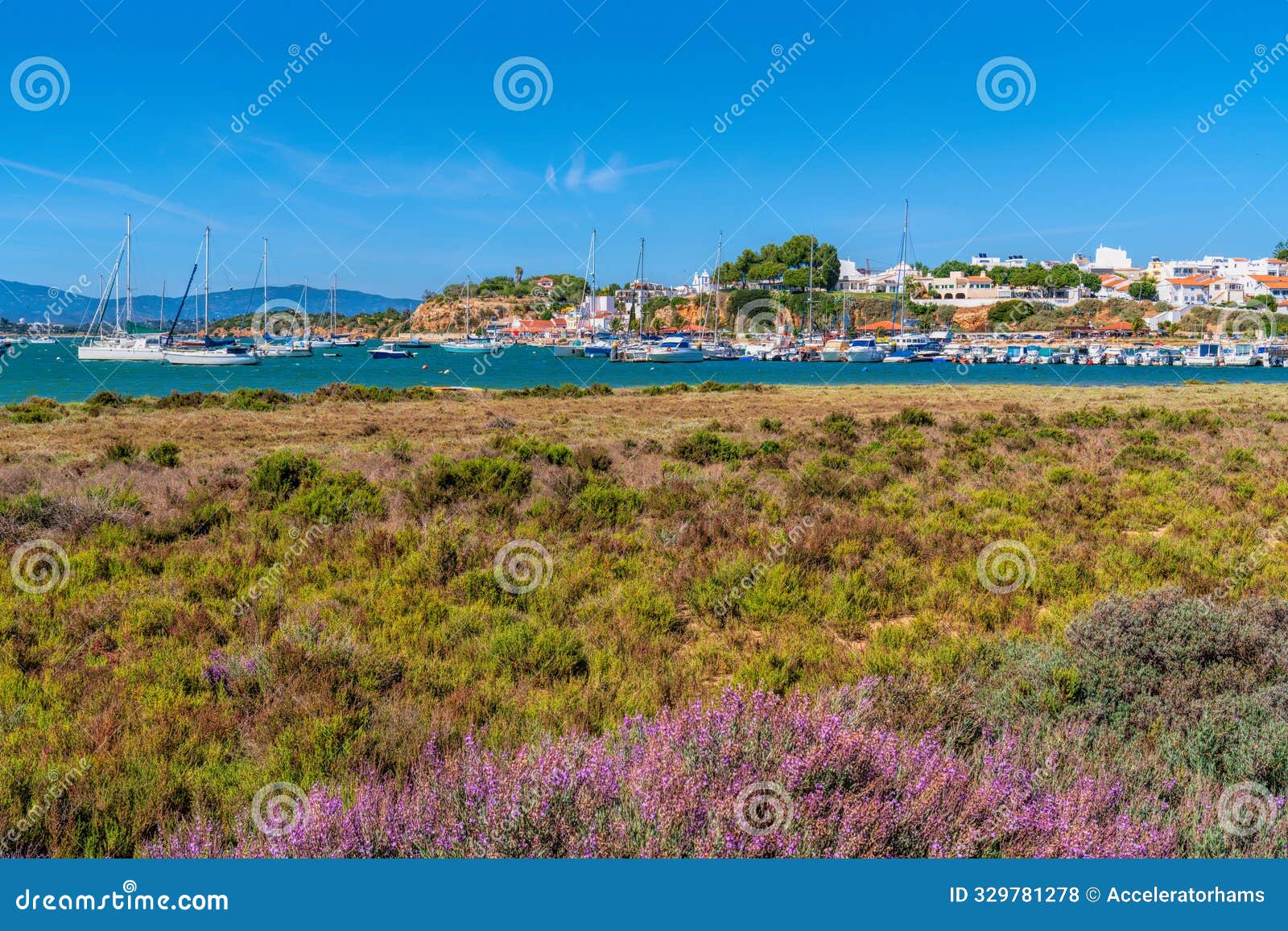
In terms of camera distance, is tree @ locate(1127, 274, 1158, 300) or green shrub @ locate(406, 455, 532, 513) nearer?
green shrub @ locate(406, 455, 532, 513)

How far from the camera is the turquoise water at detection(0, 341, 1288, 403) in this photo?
58.1 m

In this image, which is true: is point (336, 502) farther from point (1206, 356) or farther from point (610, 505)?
point (1206, 356)

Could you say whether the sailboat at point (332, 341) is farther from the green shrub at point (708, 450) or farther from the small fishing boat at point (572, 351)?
the green shrub at point (708, 450)

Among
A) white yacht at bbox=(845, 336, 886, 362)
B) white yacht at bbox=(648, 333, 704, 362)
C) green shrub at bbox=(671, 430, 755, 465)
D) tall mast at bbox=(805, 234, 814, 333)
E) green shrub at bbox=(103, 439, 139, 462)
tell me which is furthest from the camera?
tall mast at bbox=(805, 234, 814, 333)

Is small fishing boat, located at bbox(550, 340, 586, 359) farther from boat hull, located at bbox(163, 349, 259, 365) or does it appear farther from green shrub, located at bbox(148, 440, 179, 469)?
green shrub, located at bbox(148, 440, 179, 469)

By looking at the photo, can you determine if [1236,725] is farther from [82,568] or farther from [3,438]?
[3,438]

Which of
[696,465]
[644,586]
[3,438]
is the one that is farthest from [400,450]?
[3,438]

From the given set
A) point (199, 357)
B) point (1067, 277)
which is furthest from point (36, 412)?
point (1067, 277)

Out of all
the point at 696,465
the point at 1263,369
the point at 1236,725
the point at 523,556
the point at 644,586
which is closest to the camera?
the point at 1236,725

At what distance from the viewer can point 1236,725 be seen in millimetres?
4066

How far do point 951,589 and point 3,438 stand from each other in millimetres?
25403

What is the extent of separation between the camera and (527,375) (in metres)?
78.6

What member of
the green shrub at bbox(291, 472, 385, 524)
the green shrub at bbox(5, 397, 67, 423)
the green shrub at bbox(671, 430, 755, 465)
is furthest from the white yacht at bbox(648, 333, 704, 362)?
A: the green shrub at bbox(291, 472, 385, 524)

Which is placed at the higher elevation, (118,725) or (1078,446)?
(1078,446)
